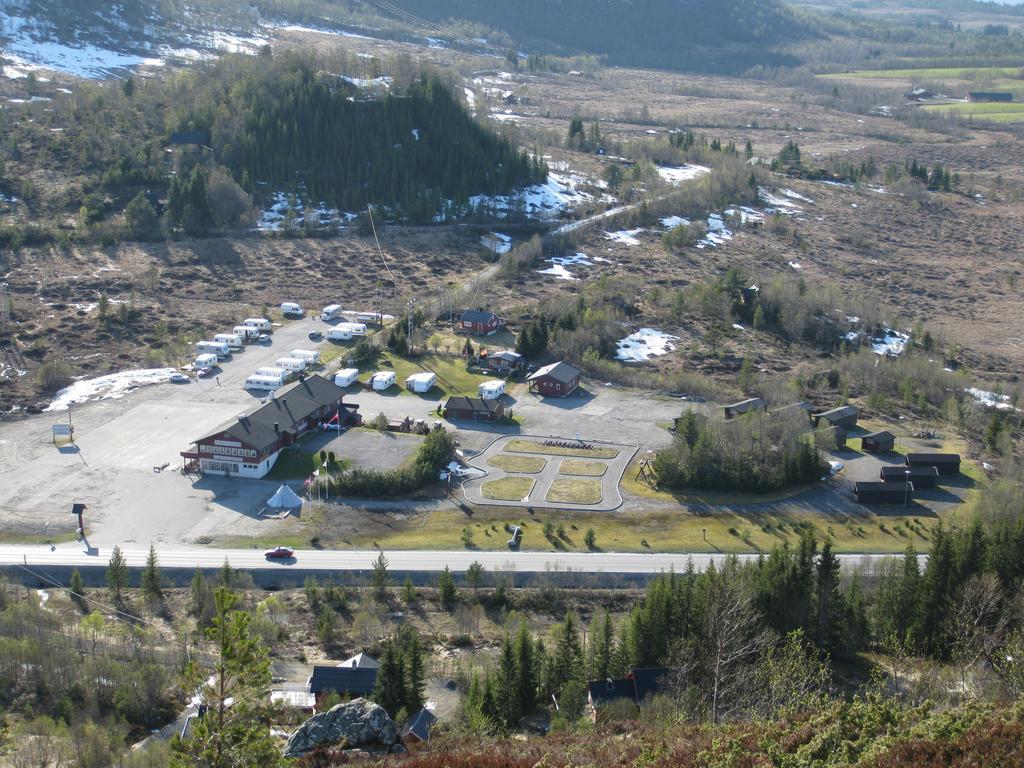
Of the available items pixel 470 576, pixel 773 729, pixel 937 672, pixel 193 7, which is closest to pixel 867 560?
pixel 937 672

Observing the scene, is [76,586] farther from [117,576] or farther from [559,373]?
[559,373]

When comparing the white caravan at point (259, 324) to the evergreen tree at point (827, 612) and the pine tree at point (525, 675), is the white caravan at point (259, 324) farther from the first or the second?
the evergreen tree at point (827, 612)

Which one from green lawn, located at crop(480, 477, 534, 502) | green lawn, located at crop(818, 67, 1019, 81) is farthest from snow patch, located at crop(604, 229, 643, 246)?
green lawn, located at crop(818, 67, 1019, 81)

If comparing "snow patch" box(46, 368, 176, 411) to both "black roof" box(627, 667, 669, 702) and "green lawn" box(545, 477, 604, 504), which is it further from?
"black roof" box(627, 667, 669, 702)

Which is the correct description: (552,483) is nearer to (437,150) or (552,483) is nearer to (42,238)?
(42,238)

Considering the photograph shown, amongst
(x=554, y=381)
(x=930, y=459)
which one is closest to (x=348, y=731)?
(x=930, y=459)

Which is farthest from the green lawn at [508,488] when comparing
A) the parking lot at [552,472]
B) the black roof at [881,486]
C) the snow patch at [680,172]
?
the snow patch at [680,172]
